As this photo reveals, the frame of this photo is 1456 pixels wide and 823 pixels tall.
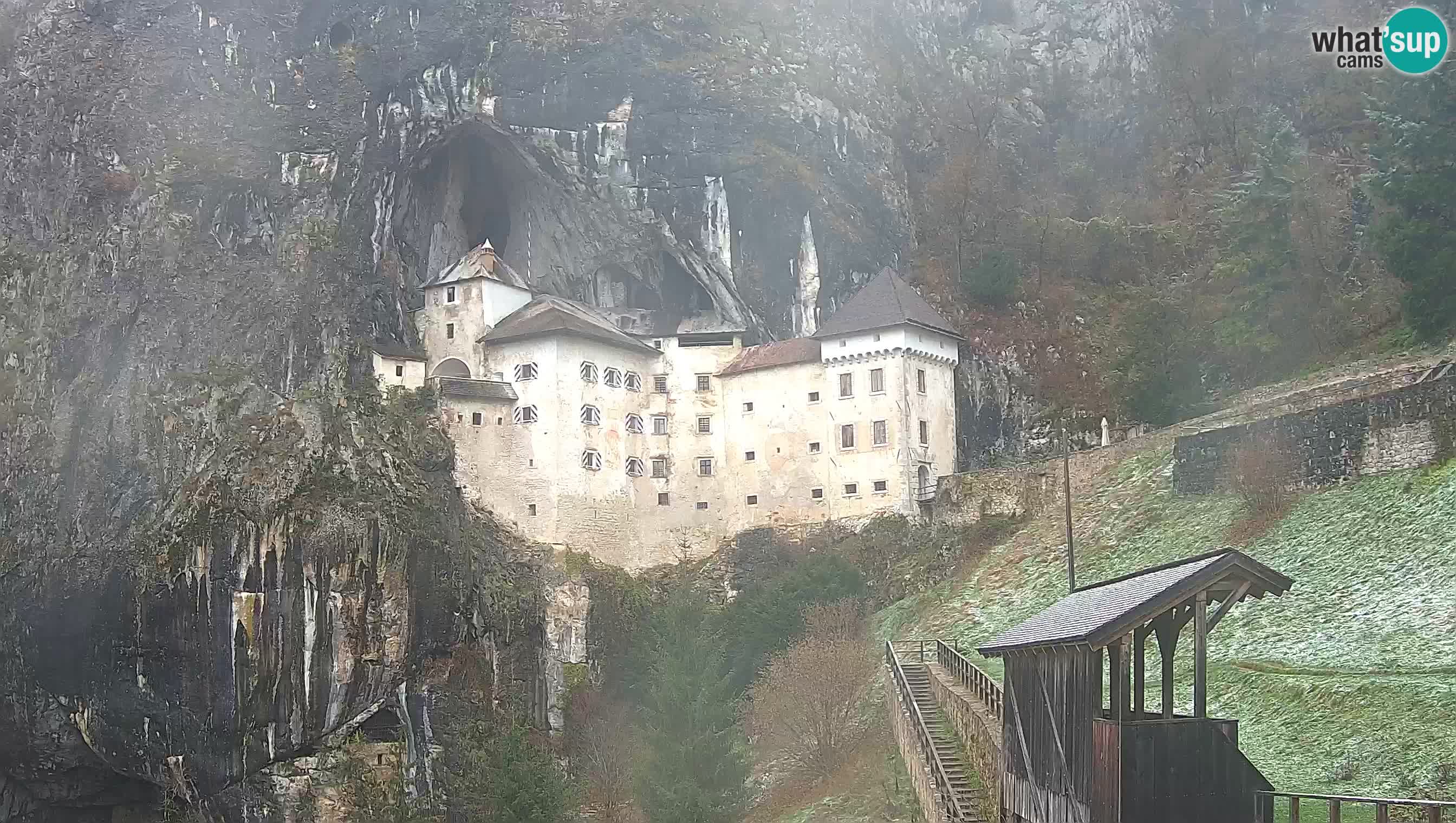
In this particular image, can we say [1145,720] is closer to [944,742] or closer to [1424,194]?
[944,742]

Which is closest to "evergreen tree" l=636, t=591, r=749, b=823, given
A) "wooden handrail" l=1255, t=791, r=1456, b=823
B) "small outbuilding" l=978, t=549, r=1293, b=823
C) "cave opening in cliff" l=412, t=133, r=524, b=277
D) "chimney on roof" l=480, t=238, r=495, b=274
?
"small outbuilding" l=978, t=549, r=1293, b=823

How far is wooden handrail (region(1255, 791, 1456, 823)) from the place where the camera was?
13445 mm

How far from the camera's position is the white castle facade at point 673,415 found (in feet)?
166

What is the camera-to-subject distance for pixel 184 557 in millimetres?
48094

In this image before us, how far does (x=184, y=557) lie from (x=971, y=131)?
120ft

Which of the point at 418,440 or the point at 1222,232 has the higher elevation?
the point at 1222,232

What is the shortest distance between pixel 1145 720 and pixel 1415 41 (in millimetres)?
29923

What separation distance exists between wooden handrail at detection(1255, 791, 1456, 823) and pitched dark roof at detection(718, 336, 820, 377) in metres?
35.2

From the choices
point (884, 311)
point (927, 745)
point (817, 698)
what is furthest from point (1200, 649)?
point (884, 311)

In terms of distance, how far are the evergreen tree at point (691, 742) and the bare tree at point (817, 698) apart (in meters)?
0.92

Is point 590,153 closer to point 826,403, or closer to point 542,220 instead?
point 542,220

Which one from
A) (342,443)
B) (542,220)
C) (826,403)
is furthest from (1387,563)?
(542,220)

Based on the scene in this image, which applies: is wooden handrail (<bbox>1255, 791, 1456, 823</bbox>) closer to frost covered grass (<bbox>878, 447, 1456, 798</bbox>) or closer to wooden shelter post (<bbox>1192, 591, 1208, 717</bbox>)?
wooden shelter post (<bbox>1192, 591, 1208, 717</bbox>)

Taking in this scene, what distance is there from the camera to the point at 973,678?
28.2 metres
